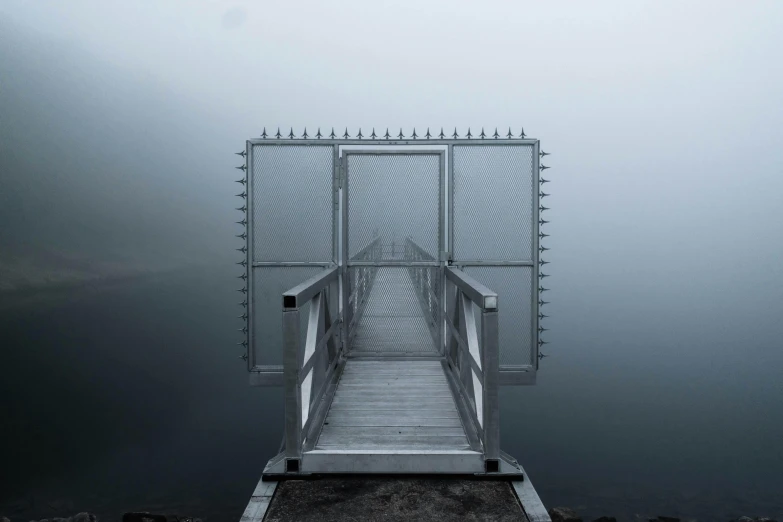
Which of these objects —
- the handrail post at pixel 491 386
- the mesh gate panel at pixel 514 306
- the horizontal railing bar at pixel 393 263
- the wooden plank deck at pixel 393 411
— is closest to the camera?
the handrail post at pixel 491 386

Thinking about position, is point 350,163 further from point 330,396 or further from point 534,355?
point 534,355

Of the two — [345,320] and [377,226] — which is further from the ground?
[377,226]

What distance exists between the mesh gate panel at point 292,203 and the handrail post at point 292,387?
2.77 meters

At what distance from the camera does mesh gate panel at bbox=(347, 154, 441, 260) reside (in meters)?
6.33

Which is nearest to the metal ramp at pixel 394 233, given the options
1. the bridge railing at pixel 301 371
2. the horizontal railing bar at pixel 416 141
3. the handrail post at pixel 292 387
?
the horizontal railing bar at pixel 416 141

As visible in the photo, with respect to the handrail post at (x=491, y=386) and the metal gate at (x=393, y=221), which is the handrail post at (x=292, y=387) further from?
the metal gate at (x=393, y=221)

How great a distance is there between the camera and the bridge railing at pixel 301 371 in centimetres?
371

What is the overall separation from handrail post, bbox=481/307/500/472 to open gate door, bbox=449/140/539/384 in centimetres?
272

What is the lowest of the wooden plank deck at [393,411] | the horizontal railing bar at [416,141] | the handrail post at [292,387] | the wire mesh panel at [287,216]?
the wooden plank deck at [393,411]

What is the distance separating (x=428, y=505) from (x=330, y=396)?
198 cm

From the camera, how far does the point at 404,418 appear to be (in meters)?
4.79

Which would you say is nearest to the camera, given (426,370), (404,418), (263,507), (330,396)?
(263,507)

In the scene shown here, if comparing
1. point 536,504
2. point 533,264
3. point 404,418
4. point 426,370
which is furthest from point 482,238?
point 536,504

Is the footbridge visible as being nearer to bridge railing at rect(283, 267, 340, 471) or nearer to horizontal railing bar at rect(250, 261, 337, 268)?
horizontal railing bar at rect(250, 261, 337, 268)
